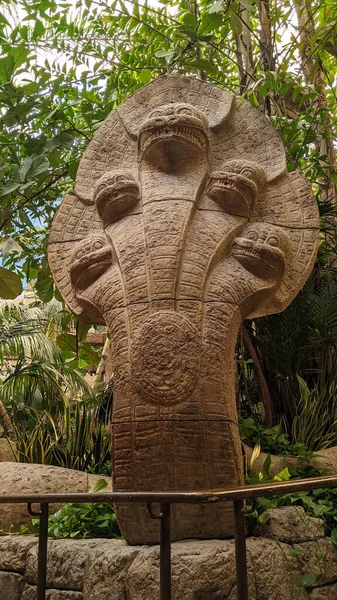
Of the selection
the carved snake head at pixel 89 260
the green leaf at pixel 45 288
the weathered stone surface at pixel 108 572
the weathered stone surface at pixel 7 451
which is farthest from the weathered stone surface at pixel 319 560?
the green leaf at pixel 45 288

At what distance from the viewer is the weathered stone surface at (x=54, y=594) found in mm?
2508

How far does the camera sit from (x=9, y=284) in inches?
108

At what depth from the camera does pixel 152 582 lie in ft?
7.43

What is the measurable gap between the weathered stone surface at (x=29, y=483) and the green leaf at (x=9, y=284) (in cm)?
118

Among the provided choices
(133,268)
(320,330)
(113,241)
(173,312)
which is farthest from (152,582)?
(320,330)

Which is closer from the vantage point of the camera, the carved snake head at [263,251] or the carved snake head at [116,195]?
the carved snake head at [263,251]

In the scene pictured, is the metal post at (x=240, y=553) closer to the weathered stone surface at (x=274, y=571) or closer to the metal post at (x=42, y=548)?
the weathered stone surface at (x=274, y=571)

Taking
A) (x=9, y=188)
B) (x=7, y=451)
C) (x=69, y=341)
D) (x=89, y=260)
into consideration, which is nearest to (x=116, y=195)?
(x=89, y=260)

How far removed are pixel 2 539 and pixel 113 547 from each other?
69 centimetres

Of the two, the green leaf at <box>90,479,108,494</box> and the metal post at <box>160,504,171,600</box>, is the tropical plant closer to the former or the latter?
the green leaf at <box>90,479,108,494</box>

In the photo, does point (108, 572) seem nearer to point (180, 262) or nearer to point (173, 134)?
point (180, 262)

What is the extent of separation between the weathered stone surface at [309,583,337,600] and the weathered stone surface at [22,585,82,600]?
36.8 inches

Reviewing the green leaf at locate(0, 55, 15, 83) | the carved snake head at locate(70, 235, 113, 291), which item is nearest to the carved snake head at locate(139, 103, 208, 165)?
the carved snake head at locate(70, 235, 113, 291)

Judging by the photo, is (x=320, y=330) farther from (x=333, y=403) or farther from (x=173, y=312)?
(x=173, y=312)
